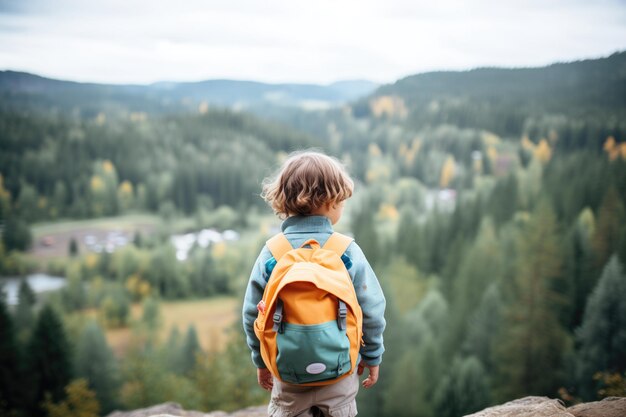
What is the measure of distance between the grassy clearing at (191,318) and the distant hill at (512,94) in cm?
3392

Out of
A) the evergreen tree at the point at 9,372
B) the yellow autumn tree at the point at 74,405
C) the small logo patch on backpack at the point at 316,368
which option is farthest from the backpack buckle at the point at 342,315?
the evergreen tree at the point at 9,372

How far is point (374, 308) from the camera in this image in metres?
3.00

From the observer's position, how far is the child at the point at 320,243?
289cm

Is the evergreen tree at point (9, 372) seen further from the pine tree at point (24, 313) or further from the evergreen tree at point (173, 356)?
the evergreen tree at point (173, 356)

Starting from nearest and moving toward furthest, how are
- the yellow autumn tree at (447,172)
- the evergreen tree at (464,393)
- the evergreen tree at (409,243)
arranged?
the evergreen tree at (464,393) < the evergreen tree at (409,243) < the yellow autumn tree at (447,172)

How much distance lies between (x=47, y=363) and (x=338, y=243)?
23.8 metres

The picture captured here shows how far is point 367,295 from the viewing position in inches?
117

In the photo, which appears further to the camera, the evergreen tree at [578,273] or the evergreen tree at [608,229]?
the evergreen tree at [608,229]

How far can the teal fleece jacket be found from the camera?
294cm

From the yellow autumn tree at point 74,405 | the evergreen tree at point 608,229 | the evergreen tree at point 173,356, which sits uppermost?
the evergreen tree at point 608,229

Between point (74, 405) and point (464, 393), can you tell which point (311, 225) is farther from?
point (74, 405)

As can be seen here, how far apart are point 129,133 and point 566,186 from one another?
233 ft

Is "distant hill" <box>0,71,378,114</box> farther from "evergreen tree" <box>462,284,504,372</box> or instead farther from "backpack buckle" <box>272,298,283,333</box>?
"backpack buckle" <box>272,298,283,333</box>

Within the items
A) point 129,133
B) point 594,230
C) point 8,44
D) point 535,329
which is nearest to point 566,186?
point 594,230
